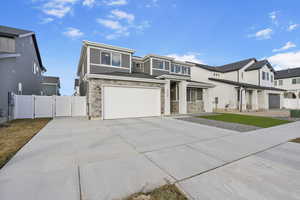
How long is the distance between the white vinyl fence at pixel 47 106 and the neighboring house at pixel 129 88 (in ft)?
4.70

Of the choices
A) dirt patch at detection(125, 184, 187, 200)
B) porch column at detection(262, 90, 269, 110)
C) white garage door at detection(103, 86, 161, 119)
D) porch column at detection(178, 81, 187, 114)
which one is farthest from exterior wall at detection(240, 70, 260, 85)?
dirt patch at detection(125, 184, 187, 200)

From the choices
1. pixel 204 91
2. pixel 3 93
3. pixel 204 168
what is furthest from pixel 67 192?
pixel 204 91

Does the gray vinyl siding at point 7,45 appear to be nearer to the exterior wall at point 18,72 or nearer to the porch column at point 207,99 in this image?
the exterior wall at point 18,72

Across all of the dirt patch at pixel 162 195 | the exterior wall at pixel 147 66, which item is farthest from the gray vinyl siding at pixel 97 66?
the dirt patch at pixel 162 195

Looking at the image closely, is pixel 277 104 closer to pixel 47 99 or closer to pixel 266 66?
pixel 266 66

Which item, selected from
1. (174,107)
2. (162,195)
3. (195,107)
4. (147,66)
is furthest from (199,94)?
(162,195)

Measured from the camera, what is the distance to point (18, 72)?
9.96 metres

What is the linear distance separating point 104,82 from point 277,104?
28.2 meters

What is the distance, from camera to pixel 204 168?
257cm

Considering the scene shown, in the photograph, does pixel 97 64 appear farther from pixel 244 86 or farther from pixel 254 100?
pixel 254 100

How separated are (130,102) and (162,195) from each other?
26.1 feet

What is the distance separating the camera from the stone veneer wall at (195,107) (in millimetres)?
12656

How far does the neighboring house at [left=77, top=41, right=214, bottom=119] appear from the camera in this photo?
339 inches

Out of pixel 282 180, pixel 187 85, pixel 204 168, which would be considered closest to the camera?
pixel 282 180
